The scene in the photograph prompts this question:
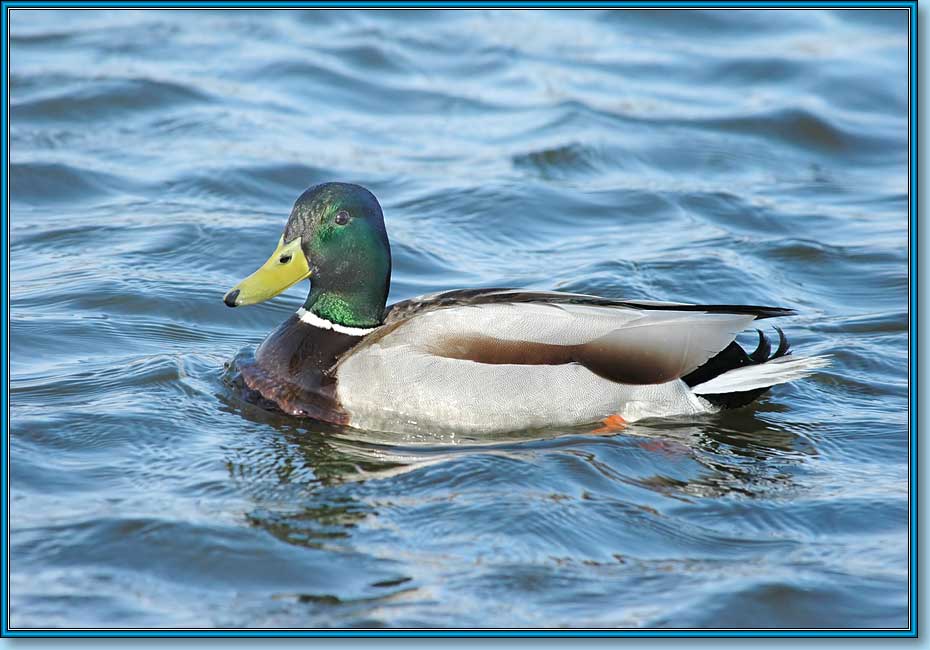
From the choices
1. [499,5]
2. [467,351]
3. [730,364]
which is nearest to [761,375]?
[730,364]

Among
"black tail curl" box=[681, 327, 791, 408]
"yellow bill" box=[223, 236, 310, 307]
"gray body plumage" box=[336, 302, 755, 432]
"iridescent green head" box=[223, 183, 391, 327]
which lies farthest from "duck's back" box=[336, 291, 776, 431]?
"yellow bill" box=[223, 236, 310, 307]

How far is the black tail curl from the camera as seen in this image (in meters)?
7.39

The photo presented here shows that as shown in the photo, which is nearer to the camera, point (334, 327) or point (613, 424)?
point (613, 424)

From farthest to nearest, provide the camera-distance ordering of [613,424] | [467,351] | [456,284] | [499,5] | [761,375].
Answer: [499,5], [456,284], [761,375], [613,424], [467,351]

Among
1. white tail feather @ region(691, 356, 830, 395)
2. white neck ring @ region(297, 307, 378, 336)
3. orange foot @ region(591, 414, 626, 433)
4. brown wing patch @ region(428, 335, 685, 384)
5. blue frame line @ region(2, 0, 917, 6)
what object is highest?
blue frame line @ region(2, 0, 917, 6)

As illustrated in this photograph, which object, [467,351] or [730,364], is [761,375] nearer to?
[730,364]

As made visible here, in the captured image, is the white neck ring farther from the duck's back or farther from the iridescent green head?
the duck's back

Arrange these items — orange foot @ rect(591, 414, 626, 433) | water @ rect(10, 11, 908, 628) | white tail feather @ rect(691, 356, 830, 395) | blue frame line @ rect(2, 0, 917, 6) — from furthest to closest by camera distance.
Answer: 1. blue frame line @ rect(2, 0, 917, 6)
2. white tail feather @ rect(691, 356, 830, 395)
3. orange foot @ rect(591, 414, 626, 433)
4. water @ rect(10, 11, 908, 628)

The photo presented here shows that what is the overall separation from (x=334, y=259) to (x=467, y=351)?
0.97 meters

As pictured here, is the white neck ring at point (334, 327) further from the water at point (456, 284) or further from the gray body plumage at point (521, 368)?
the water at point (456, 284)

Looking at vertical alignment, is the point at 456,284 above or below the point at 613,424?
above

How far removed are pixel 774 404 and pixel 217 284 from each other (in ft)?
12.7

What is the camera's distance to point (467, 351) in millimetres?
7016

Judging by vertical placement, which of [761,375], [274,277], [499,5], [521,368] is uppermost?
[499,5]
